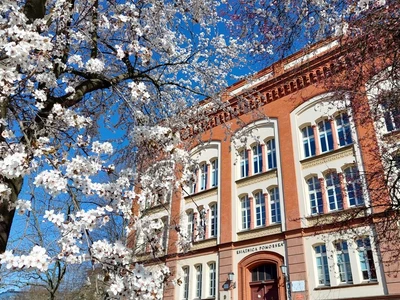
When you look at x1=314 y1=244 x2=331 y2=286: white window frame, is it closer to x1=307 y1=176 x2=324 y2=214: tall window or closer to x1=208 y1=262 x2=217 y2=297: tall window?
x1=307 y1=176 x2=324 y2=214: tall window

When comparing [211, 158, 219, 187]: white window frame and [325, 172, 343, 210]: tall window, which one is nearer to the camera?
[325, 172, 343, 210]: tall window

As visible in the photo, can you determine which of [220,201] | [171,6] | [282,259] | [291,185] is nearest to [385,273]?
[282,259]

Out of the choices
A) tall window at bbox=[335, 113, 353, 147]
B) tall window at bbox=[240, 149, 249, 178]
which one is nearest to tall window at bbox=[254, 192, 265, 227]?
tall window at bbox=[240, 149, 249, 178]

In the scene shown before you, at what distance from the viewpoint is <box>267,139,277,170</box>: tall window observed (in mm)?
19859

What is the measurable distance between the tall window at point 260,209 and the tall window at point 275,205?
543mm

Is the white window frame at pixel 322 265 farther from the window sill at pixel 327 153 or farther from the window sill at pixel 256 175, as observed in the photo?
the window sill at pixel 256 175

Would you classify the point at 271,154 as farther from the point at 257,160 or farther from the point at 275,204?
the point at 275,204

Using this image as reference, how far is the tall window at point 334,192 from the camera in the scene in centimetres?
1631

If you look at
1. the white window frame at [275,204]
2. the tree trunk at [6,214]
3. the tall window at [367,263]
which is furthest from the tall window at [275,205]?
the tree trunk at [6,214]

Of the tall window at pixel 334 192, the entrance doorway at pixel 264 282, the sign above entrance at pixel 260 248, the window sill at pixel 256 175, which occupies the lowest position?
the entrance doorway at pixel 264 282

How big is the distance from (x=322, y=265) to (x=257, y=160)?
22.8ft

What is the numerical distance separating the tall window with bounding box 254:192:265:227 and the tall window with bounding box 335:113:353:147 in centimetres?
497

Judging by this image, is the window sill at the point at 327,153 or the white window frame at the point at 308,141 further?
the white window frame at the point at 308,141

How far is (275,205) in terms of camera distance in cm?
1872
